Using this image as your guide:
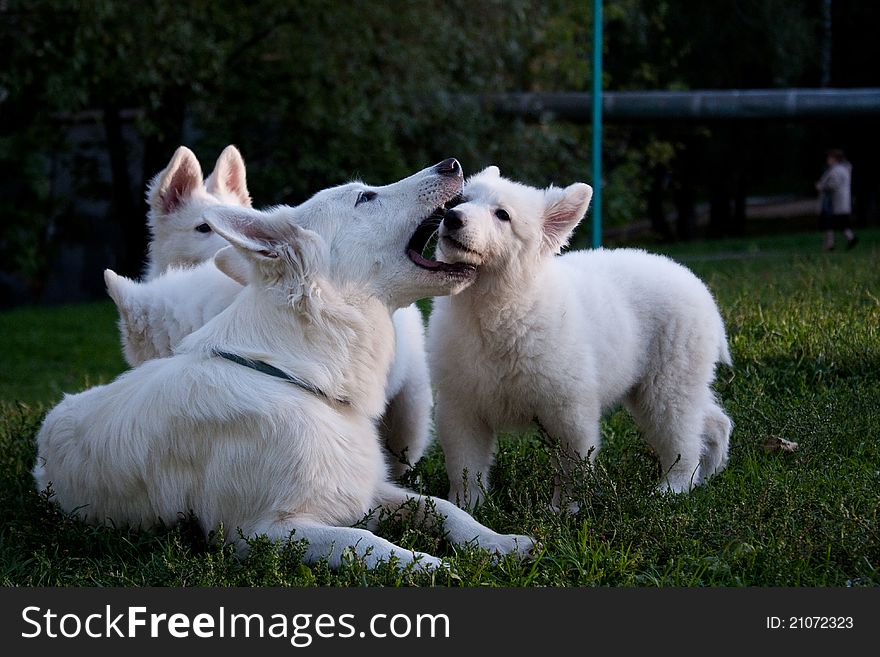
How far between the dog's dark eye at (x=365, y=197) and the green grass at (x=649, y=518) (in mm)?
1345

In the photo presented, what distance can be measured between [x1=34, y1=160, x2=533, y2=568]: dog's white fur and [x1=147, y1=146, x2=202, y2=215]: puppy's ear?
71.4 inches

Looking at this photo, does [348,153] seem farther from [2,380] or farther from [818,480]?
[818,480]

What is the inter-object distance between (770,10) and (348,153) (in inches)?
465

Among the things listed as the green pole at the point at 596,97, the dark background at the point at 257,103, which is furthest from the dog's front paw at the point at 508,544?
the dark background at the point at 257,103

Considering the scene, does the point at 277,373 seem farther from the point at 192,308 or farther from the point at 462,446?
the point at 192,308

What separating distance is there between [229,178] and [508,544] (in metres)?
3.36

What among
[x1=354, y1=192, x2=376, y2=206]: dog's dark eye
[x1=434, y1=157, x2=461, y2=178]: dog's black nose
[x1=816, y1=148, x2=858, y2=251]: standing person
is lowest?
[x1=816, y1=148, x2=858, y2=251]: standing person

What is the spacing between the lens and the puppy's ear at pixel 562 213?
206 inches

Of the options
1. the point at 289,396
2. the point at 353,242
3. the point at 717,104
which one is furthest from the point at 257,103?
the point at 289,396

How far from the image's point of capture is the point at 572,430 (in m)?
5.04

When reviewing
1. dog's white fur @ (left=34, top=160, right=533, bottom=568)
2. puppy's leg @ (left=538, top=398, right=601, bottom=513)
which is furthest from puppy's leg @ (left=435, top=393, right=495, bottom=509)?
dog's white fur @ (left=34, top=160, right=533, bottom=568)

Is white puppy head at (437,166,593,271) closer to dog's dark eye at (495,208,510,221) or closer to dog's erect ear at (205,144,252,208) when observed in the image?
dog's dark eye at (495,208,510,221)

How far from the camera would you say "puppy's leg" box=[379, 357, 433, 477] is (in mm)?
5750

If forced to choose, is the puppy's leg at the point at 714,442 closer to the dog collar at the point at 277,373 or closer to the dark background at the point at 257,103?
the dog collar at the point at 277,373
